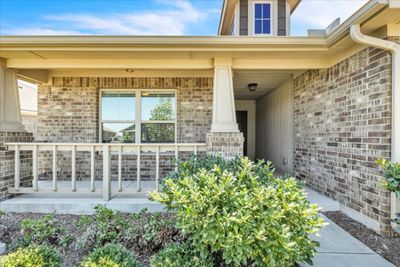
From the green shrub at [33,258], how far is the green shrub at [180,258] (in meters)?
0.95

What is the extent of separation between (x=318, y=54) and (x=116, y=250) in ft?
14.9

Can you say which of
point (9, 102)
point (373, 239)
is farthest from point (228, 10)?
point (373, 239)

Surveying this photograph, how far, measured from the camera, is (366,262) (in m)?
3.01

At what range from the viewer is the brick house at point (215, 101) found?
3.87 meters

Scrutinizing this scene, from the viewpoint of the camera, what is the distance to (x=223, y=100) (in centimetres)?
491

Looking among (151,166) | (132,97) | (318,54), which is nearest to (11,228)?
(151,166)

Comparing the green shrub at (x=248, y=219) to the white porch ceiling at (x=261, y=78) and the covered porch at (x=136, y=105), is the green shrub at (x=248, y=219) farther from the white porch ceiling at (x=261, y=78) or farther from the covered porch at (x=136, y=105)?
the white porch ceiling at (x=261, y=78)

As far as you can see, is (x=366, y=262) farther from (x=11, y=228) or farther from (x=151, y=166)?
(x=151, y=166)

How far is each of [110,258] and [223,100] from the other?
326cm

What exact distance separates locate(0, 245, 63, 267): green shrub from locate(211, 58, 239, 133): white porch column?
3.08 meters

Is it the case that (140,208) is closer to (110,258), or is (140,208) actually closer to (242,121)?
(110,258)

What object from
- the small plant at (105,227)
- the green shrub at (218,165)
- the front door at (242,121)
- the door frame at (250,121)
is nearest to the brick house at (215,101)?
the small plant at (105,227)

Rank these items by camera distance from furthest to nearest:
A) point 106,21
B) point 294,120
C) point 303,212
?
point 106,21
point 294,120
point 303,212

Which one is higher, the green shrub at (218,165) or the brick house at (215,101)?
the brick house at (215,101)
